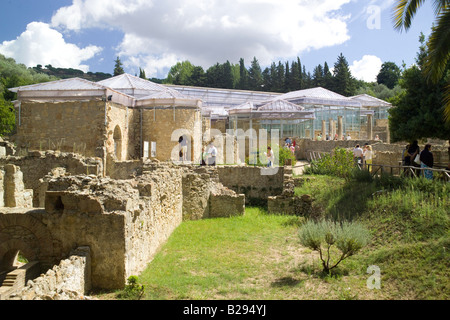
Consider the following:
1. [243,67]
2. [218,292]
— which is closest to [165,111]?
[218,292]

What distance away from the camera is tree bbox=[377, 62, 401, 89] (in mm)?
64256

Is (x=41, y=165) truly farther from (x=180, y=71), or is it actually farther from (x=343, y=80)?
(x=180, y=71)

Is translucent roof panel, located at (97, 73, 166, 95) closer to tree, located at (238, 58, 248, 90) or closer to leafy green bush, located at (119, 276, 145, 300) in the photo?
leafy green bush, located at (119, 276, 145, 300)

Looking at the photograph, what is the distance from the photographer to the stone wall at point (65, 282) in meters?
4.39

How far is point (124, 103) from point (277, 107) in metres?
12.9

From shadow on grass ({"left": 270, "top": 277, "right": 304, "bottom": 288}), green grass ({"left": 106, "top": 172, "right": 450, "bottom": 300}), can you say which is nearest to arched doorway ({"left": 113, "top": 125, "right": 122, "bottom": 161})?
green grass ({"left": 106, "top": 172, "right": 450, "bottom": 300})

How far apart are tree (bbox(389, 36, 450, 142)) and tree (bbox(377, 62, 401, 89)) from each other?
5613 centimetres

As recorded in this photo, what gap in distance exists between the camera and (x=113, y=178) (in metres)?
16.5

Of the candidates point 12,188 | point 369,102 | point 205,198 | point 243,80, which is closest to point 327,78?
point 369,102

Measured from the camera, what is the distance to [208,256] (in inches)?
328

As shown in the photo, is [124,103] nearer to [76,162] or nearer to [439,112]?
[76,162]

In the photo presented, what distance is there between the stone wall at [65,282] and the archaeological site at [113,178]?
0.02 meters

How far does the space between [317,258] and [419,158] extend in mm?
5874

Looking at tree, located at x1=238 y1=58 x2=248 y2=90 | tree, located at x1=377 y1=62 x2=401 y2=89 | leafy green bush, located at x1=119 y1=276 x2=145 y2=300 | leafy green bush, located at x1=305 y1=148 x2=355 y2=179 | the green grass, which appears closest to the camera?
leafy green bush, located at x1=119 y1=276 x2=145 y2=300
